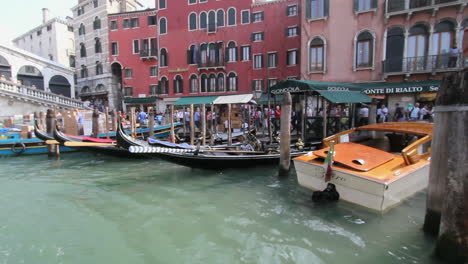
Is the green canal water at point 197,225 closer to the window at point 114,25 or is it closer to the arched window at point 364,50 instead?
the arched window at point 364,50

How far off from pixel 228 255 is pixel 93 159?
817cm

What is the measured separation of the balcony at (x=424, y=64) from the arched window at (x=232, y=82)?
37.4 feet

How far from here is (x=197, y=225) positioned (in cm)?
441

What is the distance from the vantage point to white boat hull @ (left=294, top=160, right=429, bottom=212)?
427cm

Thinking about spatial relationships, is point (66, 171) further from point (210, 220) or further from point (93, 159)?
point (210, 220)

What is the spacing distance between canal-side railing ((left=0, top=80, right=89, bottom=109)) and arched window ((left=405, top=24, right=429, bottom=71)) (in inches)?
893

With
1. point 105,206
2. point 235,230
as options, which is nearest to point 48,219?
point 105,206

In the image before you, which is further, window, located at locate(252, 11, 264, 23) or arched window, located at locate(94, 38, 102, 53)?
arched window, located at locate(94, 38, 102, 53)

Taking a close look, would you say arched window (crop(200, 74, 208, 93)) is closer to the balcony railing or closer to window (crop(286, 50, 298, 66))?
window (crop(286, 50, 298, 66))

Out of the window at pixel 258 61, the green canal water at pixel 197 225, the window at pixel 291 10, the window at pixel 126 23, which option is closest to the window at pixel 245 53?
the window at pixel 258 61

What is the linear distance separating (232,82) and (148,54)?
8475mm

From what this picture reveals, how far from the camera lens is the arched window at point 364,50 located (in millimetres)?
15852

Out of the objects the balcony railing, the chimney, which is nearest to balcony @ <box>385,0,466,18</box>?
the balcony railing

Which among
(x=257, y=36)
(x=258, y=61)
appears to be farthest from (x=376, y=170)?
(x=257, y=36)
